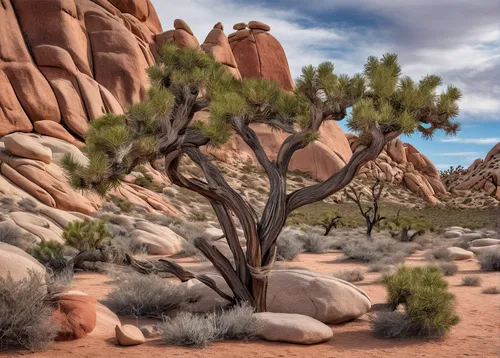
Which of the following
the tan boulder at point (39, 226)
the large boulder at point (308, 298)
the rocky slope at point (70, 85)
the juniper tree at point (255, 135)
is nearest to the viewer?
the juniper tree at point (255, 135)

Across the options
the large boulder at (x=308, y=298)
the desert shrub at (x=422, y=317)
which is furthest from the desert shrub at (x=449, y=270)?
the desert shrub at (x=422, y=317)

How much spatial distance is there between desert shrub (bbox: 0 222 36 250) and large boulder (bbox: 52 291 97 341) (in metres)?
7.30

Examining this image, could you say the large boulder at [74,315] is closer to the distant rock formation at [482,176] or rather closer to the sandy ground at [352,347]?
the sandy ground at [352,347]

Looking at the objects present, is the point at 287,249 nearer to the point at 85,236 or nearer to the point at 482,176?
the point at 85,236

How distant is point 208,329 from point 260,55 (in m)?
56.1

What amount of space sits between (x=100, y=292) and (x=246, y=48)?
53259mm

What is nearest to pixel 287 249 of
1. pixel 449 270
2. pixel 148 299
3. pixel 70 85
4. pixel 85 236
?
pixel 449 270

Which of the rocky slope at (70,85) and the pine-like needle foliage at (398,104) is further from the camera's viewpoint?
the rocky slope at (70,85)

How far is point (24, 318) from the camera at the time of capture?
6.19 metres

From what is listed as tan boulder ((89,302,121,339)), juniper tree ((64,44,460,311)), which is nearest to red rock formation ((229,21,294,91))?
juniper tree ((64,44,460,311))

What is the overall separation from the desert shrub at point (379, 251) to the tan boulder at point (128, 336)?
10.8 m

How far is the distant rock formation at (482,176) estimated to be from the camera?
65.9 meters

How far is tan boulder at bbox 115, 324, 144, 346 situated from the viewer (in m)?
6.50

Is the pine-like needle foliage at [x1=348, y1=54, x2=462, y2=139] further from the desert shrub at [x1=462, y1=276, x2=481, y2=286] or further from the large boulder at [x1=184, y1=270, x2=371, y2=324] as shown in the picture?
the desert shrub at [x1=462, y1=276, x2=481, y2=286]
